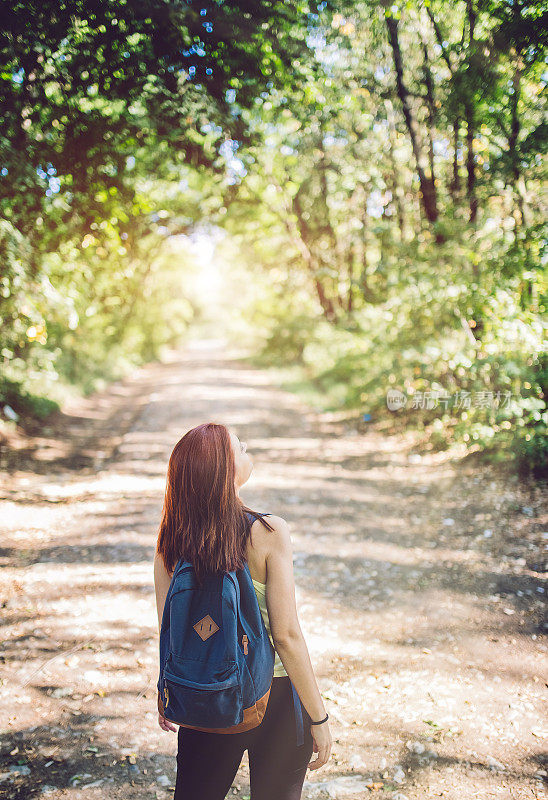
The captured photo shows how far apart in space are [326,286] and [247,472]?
2085 cm

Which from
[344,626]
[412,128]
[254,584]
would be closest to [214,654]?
[254,584]

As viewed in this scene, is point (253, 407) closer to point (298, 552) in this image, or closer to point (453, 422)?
point (453, 422)

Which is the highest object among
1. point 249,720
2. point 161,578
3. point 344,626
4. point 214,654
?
point 161,578

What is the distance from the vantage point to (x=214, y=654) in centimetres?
182

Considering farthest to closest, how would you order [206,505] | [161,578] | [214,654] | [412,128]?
[412,128]
[161,578]
[206,505]
[214,654]

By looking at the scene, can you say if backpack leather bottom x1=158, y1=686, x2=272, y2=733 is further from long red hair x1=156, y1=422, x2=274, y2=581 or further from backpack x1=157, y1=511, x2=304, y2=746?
long red hair x1=156, y1=422, x2=274, y2=581

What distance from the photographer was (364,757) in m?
3.36

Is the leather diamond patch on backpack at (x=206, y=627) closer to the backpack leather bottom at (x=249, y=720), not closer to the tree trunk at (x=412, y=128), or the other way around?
the backpack leather bottom at (x=249, y=720)

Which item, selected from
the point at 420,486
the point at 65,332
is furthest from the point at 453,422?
the point at 65,332

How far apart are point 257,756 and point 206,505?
953 millimetres

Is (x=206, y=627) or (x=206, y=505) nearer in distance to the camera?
(x=206, y=627)

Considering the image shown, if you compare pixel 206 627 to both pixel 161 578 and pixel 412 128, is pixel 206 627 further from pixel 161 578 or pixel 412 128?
pixel 412 128

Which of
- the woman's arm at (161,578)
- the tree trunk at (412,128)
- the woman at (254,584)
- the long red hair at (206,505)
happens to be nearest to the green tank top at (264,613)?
the woman at (254,584)

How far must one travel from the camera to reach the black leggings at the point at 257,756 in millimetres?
1938
